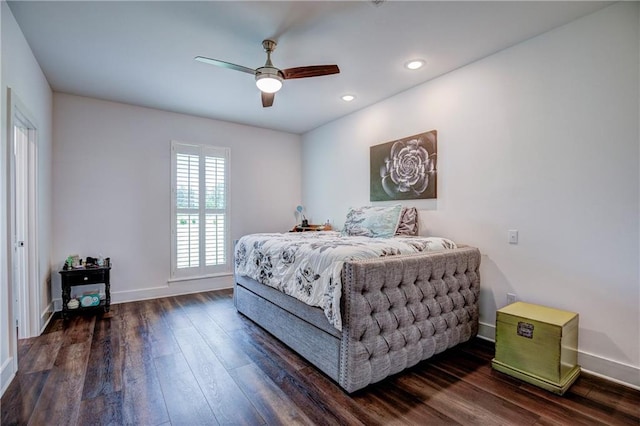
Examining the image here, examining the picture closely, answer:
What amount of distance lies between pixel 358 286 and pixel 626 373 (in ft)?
6.41

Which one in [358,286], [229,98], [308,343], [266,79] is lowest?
[308,343]

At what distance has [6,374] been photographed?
2.06 m

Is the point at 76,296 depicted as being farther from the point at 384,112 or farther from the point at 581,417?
the point at 581,417

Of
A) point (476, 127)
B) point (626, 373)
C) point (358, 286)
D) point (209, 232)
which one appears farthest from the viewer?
point (209, 232)

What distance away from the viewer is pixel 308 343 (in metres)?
2.34

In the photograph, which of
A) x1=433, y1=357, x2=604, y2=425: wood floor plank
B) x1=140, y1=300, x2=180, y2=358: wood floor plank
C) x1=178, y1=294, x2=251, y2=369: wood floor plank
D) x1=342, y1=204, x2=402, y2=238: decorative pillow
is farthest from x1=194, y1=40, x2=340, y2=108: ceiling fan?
x1=433, y1=357, x2=604, y2=425: wood floor plank

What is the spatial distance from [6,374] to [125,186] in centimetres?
254

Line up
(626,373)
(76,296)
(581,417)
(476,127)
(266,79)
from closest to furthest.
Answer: (581,417) → (626,373) → (266,79) → (476,127) → (76,296)

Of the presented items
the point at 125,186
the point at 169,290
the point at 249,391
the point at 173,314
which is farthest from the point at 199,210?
the point at 249,391

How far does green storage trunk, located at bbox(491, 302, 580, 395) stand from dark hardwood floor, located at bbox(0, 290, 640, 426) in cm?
8

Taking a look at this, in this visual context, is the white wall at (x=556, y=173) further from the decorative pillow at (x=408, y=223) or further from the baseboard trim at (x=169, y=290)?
the baseboard trim at (x=169, y=290)

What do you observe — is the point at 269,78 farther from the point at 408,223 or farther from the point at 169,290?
the point at 169,290

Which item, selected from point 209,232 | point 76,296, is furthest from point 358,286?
point 76,296

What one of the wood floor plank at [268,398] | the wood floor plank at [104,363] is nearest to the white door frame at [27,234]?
the wood floor plank at [104,363]
